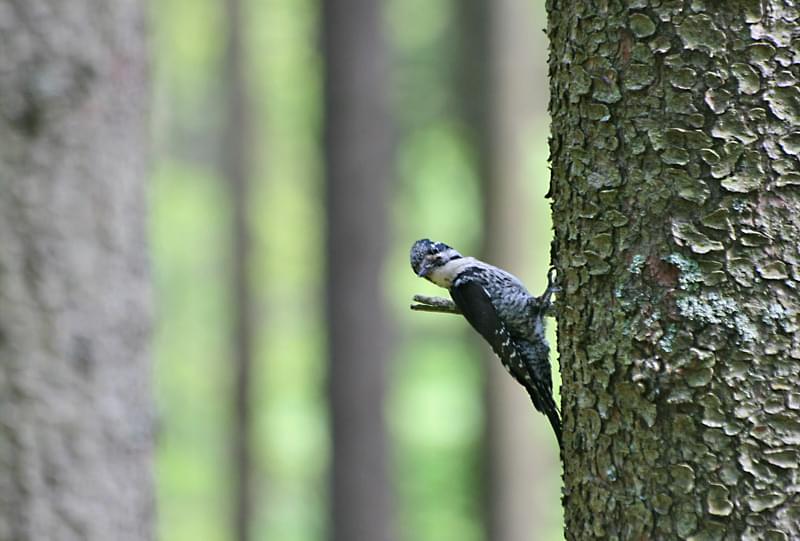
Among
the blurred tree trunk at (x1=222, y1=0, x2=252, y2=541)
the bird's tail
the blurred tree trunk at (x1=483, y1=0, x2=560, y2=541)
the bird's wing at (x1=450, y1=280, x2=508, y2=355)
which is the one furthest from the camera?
the blurred tree trunk at (x1=222, y1=0, x2=252, y2=541)

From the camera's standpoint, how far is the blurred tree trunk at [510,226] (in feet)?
27.5

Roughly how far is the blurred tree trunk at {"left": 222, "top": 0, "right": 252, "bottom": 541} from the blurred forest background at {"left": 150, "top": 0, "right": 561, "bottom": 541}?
0.04 m

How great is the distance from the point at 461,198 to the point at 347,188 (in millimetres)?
8341

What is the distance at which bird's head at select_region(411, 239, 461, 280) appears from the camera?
3.64 m

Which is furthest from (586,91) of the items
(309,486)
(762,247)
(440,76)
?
(309,486)

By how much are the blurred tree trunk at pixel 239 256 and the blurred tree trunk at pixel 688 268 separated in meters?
11.2

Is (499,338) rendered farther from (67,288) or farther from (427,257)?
(67,288)

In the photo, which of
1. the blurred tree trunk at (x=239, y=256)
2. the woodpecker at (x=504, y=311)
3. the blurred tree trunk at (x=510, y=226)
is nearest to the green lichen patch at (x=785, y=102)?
the woodpecker at (x=504, y=311)

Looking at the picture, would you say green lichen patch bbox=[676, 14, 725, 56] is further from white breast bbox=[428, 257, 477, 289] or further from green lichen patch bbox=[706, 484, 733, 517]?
white breast bbox=[428, 257, 477, 289]

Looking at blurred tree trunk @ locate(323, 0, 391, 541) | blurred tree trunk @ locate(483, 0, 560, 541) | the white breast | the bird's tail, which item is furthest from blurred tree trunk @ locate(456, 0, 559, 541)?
the bird's tail

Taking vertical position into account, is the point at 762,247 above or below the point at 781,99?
below

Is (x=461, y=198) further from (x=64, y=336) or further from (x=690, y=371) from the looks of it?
(x=690, y=371)

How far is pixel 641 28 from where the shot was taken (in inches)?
69.4

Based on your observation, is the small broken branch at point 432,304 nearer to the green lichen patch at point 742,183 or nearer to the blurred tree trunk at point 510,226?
the green lichen patch at point 742,183
